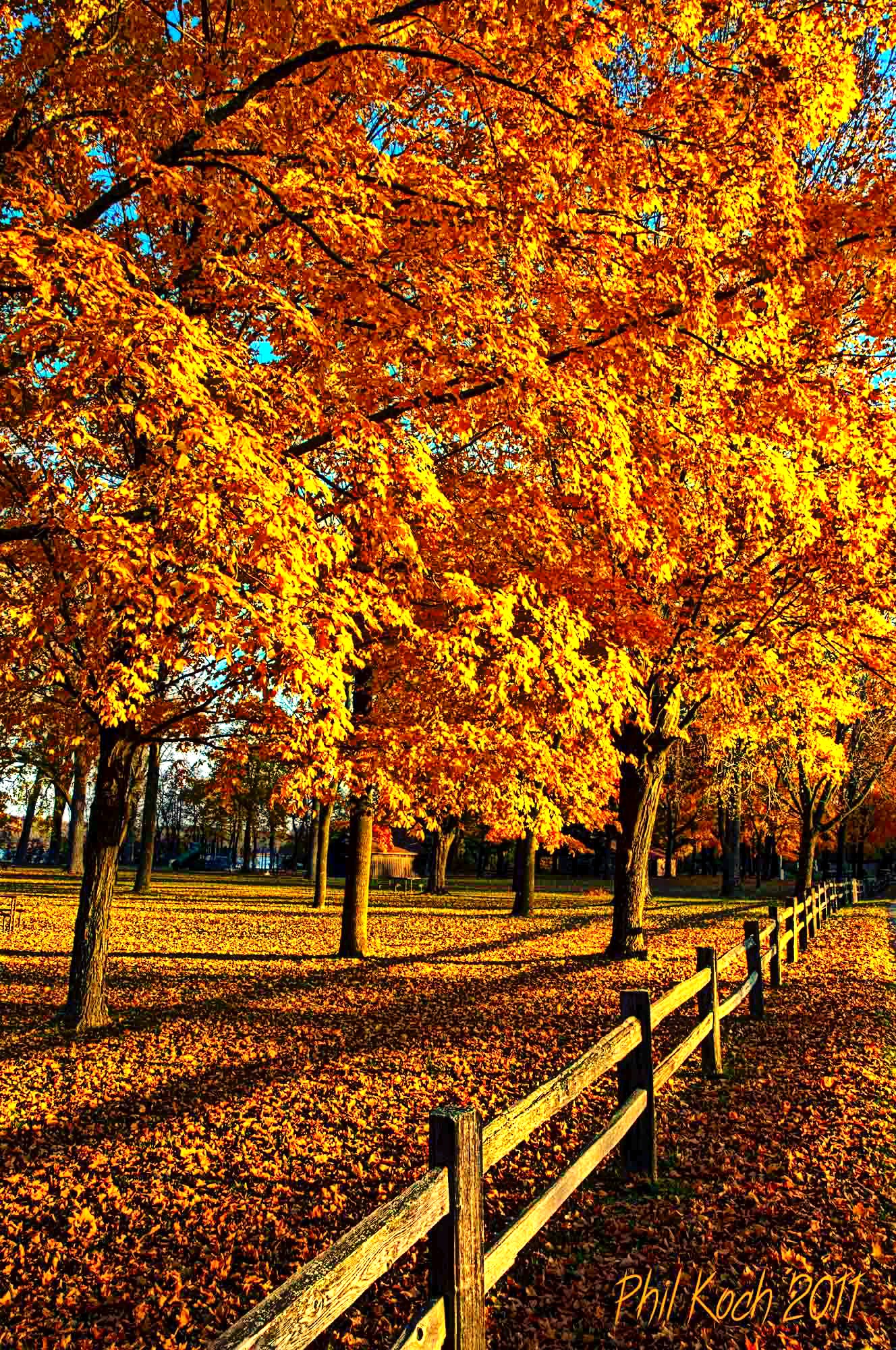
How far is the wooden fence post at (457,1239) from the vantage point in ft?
11.0

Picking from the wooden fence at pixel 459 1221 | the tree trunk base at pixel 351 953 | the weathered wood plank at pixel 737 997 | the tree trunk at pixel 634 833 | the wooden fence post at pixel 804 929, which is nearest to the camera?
the wooden fence at pixel 459 1221

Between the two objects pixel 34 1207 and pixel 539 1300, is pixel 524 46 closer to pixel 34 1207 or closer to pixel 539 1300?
pixel 539 1300

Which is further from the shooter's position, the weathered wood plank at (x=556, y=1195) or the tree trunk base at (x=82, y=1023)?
the tree trunk base at (x=82, y=1023)

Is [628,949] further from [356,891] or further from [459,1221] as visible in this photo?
[459,1221]

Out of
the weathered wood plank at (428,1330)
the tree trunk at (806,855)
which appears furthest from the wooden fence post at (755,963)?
the tree trunk at (806,855)

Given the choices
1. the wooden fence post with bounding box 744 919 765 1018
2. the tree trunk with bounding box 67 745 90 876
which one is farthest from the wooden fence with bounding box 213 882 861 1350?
the tree trunk with bounding box 67 745 90 876

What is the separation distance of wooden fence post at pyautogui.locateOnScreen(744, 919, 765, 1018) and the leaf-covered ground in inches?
9.9

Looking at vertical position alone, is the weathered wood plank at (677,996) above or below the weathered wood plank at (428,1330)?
above

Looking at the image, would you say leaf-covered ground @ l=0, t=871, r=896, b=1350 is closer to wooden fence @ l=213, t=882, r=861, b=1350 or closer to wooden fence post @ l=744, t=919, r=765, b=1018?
wooden fence post @ l=744, t=919, r=765, b=1018

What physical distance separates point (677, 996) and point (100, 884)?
7427 mm

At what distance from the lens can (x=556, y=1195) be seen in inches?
172

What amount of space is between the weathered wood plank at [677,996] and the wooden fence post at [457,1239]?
302 centimetres

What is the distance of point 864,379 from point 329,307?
5.87 meters

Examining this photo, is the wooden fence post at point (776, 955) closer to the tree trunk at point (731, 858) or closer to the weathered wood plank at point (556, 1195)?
the weathered wood plank at point (556, 1195)
